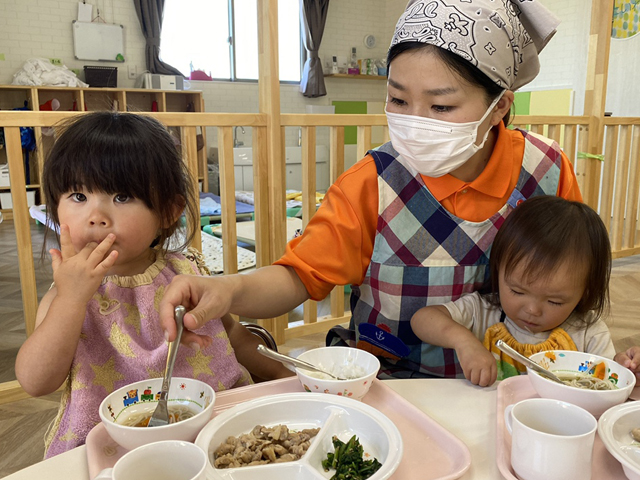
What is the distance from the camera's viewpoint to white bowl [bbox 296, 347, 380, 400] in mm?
758

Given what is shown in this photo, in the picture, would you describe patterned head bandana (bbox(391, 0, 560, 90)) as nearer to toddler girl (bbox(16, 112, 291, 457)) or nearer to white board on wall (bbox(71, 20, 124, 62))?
toddler girl (bbox(16, 112, 291, 457))

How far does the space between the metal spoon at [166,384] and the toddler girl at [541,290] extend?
512 millimetres

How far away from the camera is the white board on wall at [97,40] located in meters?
7.02

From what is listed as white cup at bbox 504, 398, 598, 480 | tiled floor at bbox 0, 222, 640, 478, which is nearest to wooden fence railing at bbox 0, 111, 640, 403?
tiled floor at bbox 0, 222, 640, 478

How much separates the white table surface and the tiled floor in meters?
1.32

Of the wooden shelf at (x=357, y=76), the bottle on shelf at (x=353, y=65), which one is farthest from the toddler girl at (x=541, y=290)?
the bottle on shelf at (x=353, y=65)

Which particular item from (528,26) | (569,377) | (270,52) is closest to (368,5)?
(270,52)

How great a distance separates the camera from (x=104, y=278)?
3.45 ft

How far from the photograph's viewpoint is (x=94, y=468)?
625 millimetres

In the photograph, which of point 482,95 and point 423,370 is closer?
point 482,95

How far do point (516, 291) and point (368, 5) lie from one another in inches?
344

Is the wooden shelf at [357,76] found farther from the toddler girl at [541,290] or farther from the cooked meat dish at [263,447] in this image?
the cooked meat dish at [263,447]

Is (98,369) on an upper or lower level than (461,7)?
lower

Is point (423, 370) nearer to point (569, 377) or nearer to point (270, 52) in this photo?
point (569, 377)
